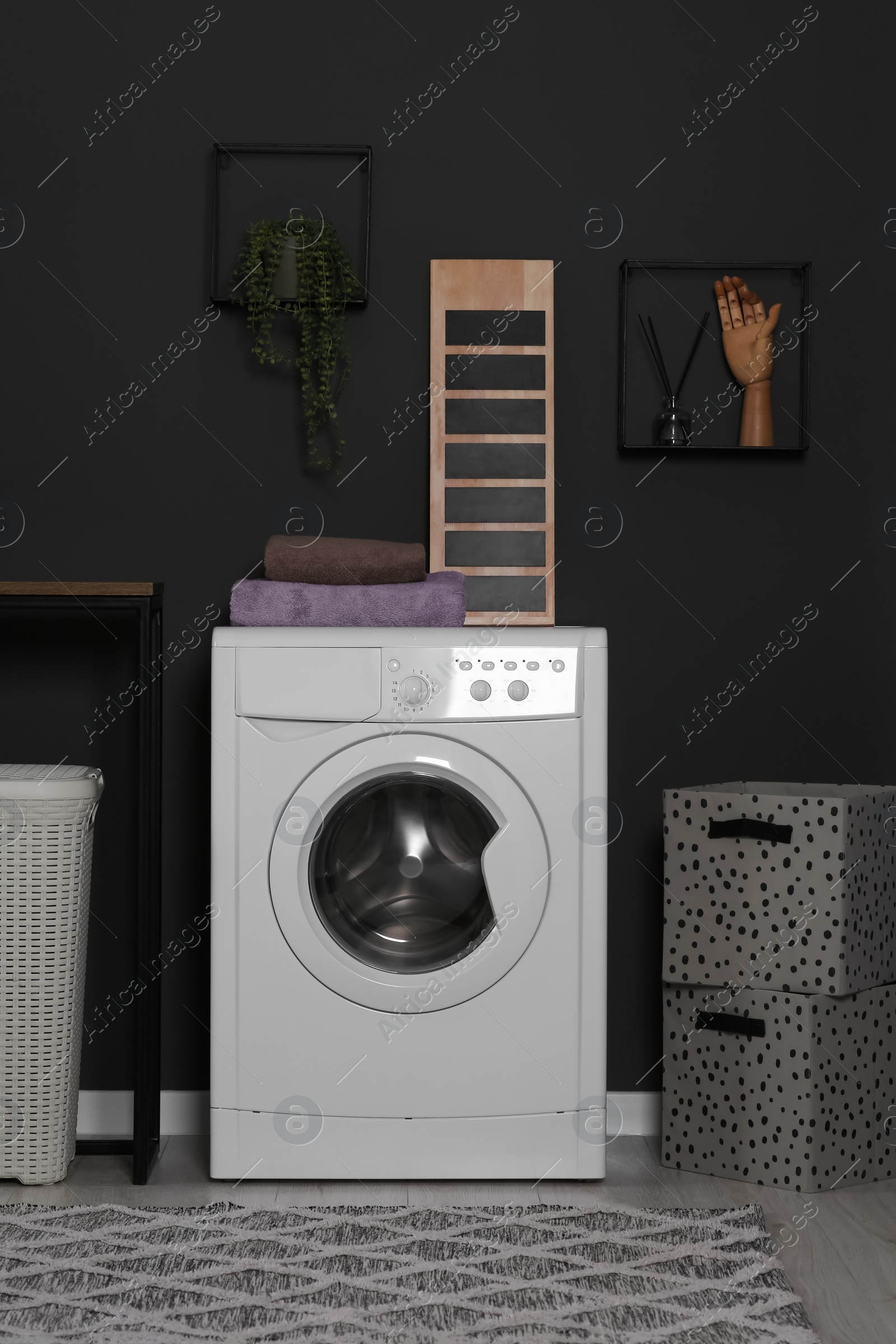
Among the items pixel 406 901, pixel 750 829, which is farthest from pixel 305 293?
pixel 750 829

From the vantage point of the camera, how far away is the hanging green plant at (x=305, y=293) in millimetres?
2357

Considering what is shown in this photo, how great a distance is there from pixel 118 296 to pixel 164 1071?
1573 millimetres

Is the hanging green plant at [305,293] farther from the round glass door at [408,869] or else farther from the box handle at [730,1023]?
the box handle at [730,1023]

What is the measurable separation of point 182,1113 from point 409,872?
83 cm

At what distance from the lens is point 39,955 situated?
81.0 inches

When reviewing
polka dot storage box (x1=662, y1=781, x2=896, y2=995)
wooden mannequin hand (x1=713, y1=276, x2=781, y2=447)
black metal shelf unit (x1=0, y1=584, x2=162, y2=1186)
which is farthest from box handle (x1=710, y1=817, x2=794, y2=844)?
black metal shelf unit (x1=0, y1=584, x2=162, y2=1186)

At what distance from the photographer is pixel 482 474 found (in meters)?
2.44

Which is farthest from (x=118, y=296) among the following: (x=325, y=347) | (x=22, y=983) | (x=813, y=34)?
(x=813, y=34)

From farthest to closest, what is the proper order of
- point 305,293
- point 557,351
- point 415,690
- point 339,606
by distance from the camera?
1. point 557,351
2. point 305,293
3. point 339,606
4. point 415,690

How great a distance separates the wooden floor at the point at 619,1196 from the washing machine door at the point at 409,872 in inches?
13.3

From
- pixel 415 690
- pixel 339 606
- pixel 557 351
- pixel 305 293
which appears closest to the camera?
pixel 415 690

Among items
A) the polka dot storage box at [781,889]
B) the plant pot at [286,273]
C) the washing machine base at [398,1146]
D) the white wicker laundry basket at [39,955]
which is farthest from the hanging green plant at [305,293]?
the washing machine base at [398,1146]

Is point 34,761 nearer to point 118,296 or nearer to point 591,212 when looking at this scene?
point 118,296

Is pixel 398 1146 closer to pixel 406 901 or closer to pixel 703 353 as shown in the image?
pixel 406 901
